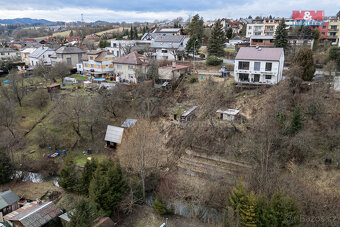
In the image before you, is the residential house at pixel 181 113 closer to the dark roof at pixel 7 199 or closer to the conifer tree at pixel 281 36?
the dark roof at pixel 7 199

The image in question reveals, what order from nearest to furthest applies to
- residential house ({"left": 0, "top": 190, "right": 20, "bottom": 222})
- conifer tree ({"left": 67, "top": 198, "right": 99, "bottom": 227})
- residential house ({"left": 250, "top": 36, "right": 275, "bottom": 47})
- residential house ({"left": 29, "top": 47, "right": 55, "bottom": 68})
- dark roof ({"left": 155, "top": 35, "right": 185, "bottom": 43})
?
conifer tree ({"left": 67, "top": 198, "right": 99, "bottom": 227}), residential house ({"left": 0, "top": 190, "right": 20, "bottom": 222}), residential house ({"left": 250, "top": 36, "right": 275, "bottom": 47}), dark roof ({"left": 155, "top": 35, "right": 185, "bottom": 43}), residential house ({"left": 29, "top": 47, "right": 55, "bottom": 68})

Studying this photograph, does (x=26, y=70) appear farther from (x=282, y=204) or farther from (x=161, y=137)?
(x=282, y=204)

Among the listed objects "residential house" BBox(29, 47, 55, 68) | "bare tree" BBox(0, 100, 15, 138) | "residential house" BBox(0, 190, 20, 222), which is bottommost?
"residential house" BBox(0, 190, 20, 222)

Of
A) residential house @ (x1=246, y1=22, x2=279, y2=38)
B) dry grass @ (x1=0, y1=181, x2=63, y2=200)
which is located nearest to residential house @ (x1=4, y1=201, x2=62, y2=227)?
dry grass @ (x1=0, y1=181, x2=63, y2=200)

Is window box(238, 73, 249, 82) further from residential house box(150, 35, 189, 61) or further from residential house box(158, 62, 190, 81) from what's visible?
residential house box(150, 35, 189, 61)

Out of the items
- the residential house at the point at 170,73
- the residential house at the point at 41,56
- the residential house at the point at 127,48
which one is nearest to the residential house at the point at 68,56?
the residential house at the point at 41,56

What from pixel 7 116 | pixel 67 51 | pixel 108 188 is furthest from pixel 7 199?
pixel 67 51
